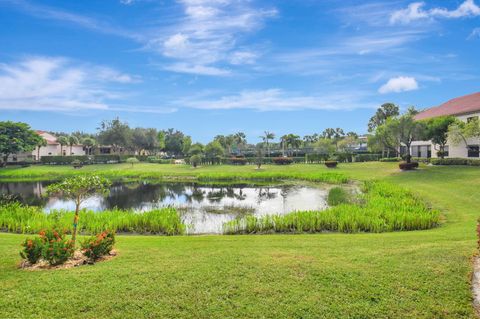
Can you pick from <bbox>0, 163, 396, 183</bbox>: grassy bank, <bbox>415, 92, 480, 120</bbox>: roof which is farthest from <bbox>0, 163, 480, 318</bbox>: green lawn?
<bbox>415, 92, 480, 120</bbox>: roof

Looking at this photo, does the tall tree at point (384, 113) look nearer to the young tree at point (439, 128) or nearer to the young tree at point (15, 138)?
the young tree at point (439, 128)

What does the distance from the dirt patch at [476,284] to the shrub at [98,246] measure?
7412 millimetres

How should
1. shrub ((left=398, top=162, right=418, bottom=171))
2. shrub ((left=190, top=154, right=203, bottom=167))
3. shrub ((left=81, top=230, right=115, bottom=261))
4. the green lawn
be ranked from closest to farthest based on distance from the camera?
the green lawn
shrub ((left=81, top=230, right=115, bottom=261))
shrub ((left=398, top=162, right=418, bottom=171))
shrub ((left=190, top=154, right=203, bottom=167))

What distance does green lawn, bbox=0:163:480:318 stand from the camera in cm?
501

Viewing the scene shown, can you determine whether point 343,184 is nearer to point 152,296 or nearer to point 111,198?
point 111,198

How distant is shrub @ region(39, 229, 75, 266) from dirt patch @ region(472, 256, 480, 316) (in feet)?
25.9

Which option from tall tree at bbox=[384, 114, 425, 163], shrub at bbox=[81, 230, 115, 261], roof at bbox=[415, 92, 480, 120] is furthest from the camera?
roof at bbox=[415, 92, 480, 120]

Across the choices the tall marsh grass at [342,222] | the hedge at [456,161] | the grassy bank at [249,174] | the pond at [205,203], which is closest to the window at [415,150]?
the grassy bank at [249,174]

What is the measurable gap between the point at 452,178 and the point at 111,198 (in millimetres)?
26756

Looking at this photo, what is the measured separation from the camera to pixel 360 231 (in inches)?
503

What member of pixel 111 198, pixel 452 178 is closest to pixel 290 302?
pixel 111 198

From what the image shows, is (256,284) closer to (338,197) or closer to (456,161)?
(338,197)

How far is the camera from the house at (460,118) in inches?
1412

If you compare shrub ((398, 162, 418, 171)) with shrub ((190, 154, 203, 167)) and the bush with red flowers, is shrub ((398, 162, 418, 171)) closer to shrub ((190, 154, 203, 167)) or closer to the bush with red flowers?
shrub ((190, 154, 203, 167))
